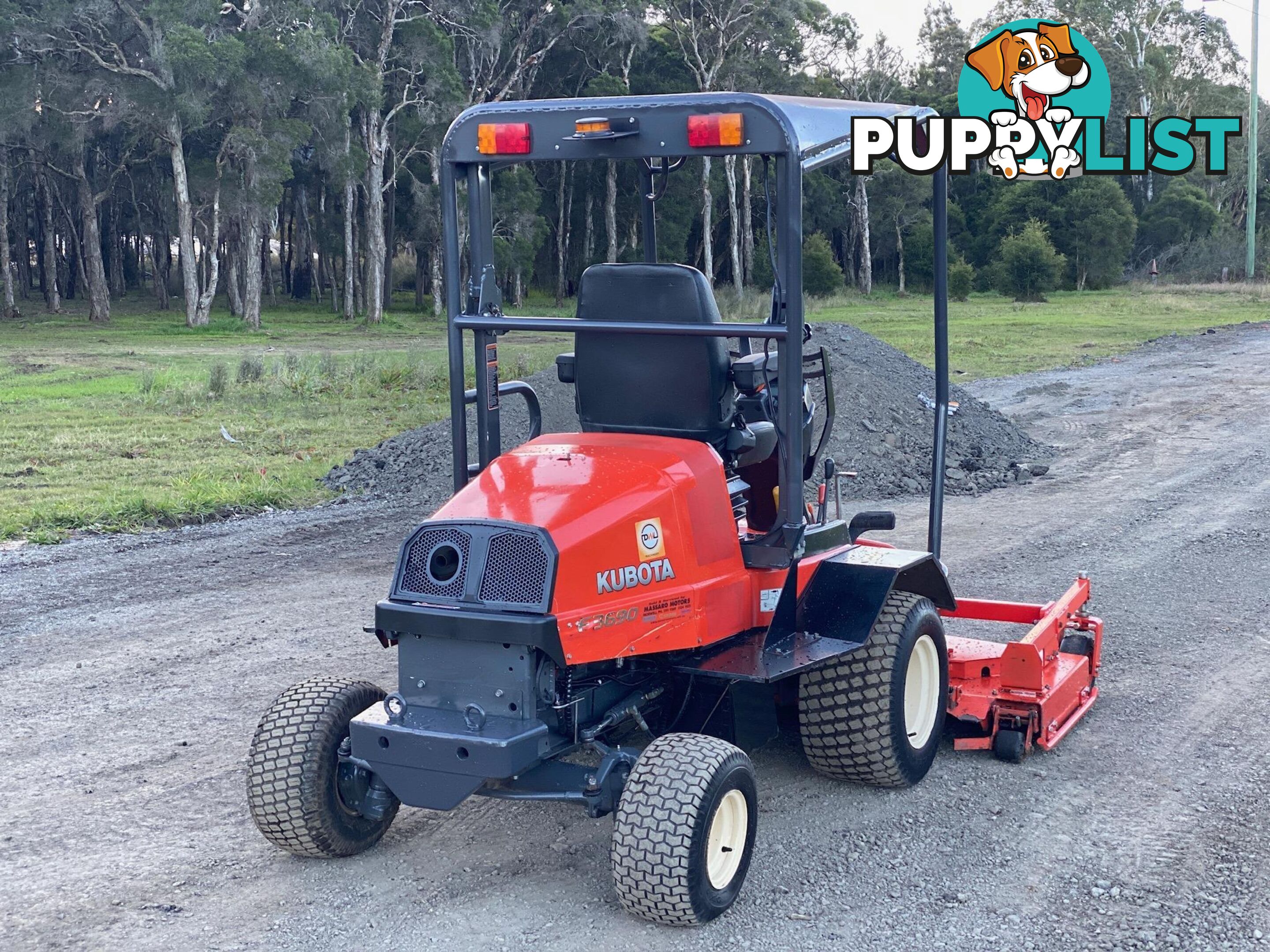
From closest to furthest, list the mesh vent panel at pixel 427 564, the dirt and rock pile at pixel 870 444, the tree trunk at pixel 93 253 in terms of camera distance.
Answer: the mesh vent panel at pixel 427 564 → the dirt and rock pile at pixel 870 444 → the tree trunk at pixel 93 253

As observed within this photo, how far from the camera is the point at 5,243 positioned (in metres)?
40.3

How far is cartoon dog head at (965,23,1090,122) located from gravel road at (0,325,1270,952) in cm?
3590

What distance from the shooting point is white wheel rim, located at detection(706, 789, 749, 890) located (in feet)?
14.1

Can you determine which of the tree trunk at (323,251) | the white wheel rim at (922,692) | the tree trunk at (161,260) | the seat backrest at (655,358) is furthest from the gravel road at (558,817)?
the tree trunk at (161,260)

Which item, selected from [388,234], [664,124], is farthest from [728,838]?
[388,234]

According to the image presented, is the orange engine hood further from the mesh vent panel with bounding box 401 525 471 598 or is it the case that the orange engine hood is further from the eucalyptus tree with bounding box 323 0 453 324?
the eucalyptus tree with bounding box 323 0 453 324

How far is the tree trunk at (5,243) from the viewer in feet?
131

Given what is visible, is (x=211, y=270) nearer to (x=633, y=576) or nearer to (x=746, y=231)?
(x=746, y=231)

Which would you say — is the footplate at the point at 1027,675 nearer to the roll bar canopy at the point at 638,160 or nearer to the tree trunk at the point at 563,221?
the roll bar canopy at the point at 638,160

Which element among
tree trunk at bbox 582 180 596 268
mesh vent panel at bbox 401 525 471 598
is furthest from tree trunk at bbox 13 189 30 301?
mesh vent panel at bbox 401 525 471 598

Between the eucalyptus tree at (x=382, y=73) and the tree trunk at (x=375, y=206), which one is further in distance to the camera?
the tree trunk at (x=375, y=206)

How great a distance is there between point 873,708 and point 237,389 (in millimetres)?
15799

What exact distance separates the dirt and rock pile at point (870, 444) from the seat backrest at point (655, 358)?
6456 mm

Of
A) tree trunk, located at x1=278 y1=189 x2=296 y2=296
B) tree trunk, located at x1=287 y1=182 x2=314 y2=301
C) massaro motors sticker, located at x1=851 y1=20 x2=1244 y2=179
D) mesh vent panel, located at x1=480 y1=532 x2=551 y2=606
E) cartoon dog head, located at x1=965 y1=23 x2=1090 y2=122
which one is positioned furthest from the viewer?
tree trunk, located at x1=278 y1=189 x2=296 y2=296
